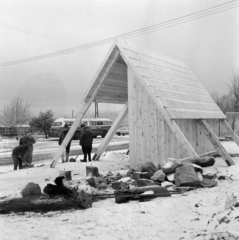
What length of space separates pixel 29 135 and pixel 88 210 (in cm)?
661

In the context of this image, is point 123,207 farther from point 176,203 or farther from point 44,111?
point 44,111

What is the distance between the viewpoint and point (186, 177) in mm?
6457

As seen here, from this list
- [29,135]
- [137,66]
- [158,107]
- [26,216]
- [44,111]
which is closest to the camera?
[26,216]

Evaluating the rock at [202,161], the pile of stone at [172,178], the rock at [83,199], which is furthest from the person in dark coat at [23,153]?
the rock at [202,161]

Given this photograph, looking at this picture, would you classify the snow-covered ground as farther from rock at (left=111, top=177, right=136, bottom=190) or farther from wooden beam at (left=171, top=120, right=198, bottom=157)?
wooden beam at (left=171, top=120, right=198, bottom=157)

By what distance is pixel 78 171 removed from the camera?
9.27 m

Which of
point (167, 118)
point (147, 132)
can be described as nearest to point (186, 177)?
point (167, 118)

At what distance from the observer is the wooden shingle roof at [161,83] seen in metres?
8.96

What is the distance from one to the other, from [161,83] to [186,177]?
13.3 ft

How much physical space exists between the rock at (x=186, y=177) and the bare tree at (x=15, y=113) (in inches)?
967

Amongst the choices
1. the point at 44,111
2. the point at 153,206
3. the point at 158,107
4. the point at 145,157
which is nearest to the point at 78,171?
the point at 145,157

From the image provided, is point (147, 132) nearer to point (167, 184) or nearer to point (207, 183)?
point (167, 184)

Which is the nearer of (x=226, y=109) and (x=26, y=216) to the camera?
(x=26, y=216)

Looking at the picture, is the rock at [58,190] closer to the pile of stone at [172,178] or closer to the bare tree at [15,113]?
the pile of stone at [172,178]
